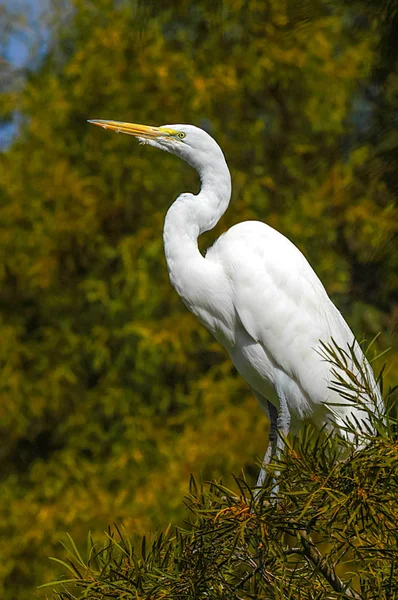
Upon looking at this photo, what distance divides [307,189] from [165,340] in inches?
40.3

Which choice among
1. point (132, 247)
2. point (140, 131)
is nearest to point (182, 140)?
point (140, 131)

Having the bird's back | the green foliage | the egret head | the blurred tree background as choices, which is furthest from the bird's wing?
the blurred tree background

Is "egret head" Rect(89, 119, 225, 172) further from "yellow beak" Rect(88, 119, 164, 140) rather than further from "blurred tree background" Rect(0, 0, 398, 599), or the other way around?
"blurred tree background" Rect(0, 0, 398, 599)

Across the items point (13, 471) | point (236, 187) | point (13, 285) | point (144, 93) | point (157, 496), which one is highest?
point (144, 93)

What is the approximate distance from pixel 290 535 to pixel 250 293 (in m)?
0.99

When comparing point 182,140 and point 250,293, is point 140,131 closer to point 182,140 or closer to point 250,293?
point 182,140

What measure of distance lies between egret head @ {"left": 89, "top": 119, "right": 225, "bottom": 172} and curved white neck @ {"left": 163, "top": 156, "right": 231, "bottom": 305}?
0.02 m

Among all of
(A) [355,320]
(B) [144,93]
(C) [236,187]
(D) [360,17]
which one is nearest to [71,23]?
(B) [144,93]

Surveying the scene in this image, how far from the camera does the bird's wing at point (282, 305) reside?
2021 mm

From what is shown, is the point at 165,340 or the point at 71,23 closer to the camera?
the point at 165,340

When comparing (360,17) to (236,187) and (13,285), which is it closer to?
(236,187)

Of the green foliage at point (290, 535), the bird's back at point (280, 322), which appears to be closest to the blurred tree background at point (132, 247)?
the bird's back at point (280, 322)

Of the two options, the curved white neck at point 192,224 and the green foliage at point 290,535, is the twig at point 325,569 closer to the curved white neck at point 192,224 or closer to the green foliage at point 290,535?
the green foliage at point 290,535

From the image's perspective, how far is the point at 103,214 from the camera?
15.1 ft
